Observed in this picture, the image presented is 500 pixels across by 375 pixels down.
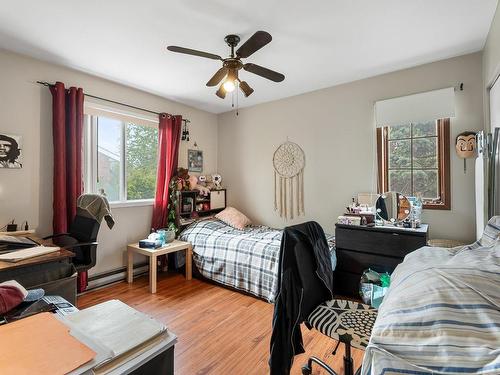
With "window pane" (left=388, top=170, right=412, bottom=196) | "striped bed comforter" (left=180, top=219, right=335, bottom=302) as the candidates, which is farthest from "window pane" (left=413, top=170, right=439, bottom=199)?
"striped bed comforter" (left=180, top=219, right=335, bottom=302)

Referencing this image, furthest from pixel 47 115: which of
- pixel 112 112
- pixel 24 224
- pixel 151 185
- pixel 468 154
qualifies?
pixel 468 154

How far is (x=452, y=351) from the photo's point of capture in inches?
25.5

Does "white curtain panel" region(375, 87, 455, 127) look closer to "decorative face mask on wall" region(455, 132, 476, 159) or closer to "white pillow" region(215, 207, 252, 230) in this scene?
"decorative face mask on wall" region(455, 132, 476, 159)

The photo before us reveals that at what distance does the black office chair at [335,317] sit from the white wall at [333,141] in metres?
1.89

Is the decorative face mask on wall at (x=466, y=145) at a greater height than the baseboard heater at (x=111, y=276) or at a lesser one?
greater

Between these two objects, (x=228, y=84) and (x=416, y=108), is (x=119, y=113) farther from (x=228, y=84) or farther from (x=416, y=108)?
(x=416, y=108)

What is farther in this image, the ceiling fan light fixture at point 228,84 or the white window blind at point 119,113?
the white window blind at point 119,113

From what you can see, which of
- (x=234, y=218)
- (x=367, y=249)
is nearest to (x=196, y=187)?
(x=234, y=218)

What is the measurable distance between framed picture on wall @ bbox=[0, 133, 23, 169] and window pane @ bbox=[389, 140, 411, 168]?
3.89 m

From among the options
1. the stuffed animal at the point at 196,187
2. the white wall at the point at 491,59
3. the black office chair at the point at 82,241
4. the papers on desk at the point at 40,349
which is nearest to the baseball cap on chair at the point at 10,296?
the papers on desk at the point at 40,349

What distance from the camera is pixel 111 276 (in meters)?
3.23

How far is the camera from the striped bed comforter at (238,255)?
110 inches

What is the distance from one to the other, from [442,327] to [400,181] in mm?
2656

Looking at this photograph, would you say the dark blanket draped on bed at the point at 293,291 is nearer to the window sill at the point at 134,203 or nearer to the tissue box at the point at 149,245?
the tissue box at the point at 149,245
